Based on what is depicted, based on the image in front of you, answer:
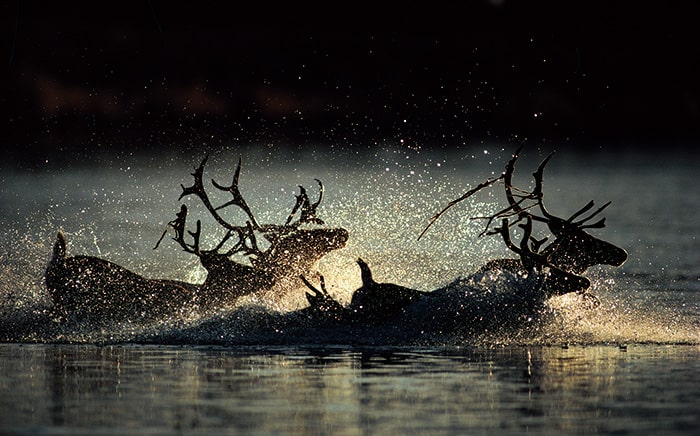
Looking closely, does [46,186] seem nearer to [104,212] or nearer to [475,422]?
[104,212]

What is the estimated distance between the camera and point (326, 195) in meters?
36.3

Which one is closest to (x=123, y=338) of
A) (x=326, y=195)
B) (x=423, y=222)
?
(x=423, y=222)

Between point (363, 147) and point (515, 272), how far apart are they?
3053 cm

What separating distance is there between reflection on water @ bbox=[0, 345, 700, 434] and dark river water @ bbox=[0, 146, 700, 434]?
0.03 meters

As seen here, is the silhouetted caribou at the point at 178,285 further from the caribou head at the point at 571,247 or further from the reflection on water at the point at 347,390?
the caribou head at the point at 571,247

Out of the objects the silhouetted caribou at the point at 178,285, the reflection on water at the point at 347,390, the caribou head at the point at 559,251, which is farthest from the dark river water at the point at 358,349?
the caribou head at the point at 559,251

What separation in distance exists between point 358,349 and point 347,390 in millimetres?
3549

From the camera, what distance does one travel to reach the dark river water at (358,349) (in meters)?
13.5

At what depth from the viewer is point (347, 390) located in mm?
14859

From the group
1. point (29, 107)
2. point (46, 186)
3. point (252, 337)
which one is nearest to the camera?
point (252, 337)

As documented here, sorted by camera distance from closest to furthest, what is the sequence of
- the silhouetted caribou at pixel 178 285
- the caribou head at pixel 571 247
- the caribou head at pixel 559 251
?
1. the caribou head at pixel 559 251
2. the caribou head at pixel 571 247
3. the silhouetted caribou at pixel 178 285

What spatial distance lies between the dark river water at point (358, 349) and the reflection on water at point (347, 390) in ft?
0.09

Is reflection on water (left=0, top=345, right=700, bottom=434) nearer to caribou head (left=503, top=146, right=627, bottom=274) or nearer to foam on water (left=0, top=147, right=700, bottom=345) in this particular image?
foam on water (left=0, top=147, right=700, bottom=345)

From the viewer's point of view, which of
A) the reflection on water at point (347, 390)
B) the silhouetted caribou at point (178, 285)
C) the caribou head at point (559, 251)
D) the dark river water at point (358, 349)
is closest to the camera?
the reflection on water at point (347, 390)
